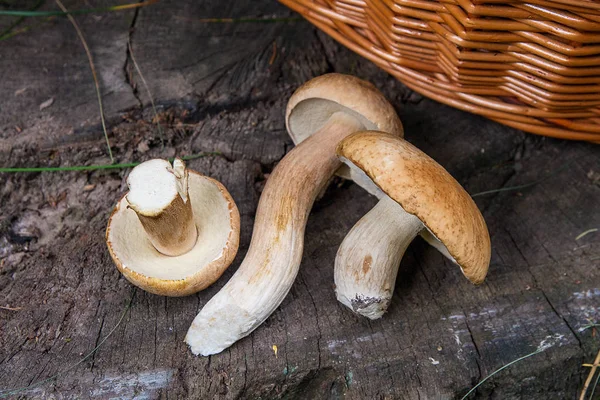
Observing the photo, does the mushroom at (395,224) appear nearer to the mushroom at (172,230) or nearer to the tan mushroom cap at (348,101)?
the tan mushroom cap at (348,101)

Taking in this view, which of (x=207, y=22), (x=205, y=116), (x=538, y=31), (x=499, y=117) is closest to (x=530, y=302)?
(x=499, y=117)

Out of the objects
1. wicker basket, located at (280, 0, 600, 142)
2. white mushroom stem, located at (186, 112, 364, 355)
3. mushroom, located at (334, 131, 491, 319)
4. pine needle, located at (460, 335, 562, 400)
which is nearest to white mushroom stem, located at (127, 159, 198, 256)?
white mushroom stem, located at (186, 112, 364, 355)

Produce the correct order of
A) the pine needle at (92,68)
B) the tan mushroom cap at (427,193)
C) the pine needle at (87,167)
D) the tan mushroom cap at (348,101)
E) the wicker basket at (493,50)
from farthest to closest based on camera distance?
the pine needle at (92,68) < the pine needle at (87,167) < the tan mushroom cap at (348,101) < the wicker basket at (493,50) < the tan mushroom cap at (427,193)

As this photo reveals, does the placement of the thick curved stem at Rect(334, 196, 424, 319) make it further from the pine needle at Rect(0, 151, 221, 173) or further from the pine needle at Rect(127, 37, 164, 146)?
the pine needle at Rect(127, 37, 164, 146)

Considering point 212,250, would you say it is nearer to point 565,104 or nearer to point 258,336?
point 258,336

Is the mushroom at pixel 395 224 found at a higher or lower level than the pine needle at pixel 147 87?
higher

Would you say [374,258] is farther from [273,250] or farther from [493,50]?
[493,50]

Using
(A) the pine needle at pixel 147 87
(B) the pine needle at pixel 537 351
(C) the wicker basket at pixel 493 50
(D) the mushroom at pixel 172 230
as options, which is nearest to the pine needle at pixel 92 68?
(A) the pine needle at pixel 147 87
